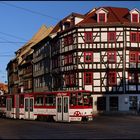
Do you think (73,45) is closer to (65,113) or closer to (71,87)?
(71,87)

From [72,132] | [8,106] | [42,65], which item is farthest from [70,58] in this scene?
[72,132]

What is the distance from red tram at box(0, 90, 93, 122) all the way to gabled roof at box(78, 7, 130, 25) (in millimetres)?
19085

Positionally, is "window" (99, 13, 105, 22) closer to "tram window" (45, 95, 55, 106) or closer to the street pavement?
"tram window" (45, 95, 55, 106)

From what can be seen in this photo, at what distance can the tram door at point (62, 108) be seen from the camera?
128 ft

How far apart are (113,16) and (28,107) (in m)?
23.3

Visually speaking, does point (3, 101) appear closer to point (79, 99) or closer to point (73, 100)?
point (73, 100)

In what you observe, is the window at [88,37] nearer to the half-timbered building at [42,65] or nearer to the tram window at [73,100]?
the half-timbered building at [42,65]

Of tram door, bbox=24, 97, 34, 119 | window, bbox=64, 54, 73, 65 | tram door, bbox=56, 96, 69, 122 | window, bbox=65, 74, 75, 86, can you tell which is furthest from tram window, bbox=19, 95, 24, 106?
window, bbox=64, 54, 73, 65

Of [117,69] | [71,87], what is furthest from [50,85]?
[117,69]

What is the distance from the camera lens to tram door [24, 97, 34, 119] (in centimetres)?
4429

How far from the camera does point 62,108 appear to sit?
130ft

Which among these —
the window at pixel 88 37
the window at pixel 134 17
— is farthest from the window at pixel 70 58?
the window at pixel 134 17

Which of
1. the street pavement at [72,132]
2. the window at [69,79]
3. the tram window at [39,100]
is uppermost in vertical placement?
the window at [69,79]

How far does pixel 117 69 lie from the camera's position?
59.3 meters
